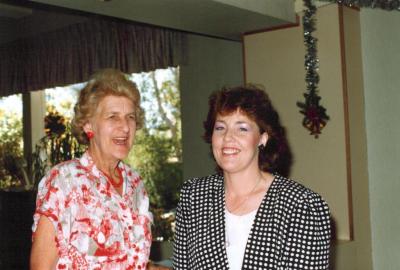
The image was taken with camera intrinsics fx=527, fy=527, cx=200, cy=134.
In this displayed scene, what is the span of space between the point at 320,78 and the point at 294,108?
0.31 m

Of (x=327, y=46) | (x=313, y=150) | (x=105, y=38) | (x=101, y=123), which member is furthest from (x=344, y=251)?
(x=105, y=38)

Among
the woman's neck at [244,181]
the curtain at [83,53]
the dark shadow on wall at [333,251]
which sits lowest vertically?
the dark shadow on wall at [333,251]

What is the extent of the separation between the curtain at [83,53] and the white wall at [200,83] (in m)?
0.17

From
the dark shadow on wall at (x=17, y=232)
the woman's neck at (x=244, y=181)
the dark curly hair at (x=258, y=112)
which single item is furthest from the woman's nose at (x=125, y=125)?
the dark shadow on wall at (x=17, y=232)

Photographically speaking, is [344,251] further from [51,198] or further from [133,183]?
[51,198]

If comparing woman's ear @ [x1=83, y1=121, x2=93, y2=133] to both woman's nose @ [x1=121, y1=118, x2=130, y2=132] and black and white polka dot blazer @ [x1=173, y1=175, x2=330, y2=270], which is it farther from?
black and white polka dot blazer @ [x1=173, y1=175, x2=330, y2=270]

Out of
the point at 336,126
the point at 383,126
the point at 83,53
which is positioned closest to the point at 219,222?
the point at 336,126

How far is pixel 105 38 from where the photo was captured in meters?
5.93

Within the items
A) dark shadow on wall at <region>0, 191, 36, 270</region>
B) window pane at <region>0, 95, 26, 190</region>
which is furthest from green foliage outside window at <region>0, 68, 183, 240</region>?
dark shadow on wall at <region>0, 191, 36, 270</region>

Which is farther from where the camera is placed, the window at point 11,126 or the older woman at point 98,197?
the window at point 11,126

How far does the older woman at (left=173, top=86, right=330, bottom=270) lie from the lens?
163 centimetres

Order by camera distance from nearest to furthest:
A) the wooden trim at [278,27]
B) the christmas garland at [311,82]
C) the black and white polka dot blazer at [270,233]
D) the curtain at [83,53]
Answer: the black and white polka dot blazer at [270,233], the christmas garland at [311,82], the wooden trim at [278,27], the curtain at [83,53]

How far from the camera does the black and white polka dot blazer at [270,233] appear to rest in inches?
63.6

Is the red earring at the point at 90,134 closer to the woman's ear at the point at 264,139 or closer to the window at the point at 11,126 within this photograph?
the woman's ear at the point at 264,139
